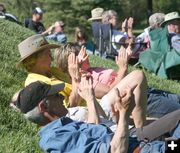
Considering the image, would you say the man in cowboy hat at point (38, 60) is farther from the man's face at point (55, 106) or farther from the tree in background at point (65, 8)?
the tree in background at point (65, 8)

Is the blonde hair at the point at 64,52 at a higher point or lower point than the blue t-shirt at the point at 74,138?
higher

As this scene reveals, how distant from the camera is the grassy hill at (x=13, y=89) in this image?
475cm

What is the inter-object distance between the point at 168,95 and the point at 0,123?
87.2 inches

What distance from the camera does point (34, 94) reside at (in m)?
4.38

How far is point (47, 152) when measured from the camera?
4.21m

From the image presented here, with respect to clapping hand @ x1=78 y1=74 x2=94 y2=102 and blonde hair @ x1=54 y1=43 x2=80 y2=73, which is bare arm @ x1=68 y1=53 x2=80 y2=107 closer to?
blonde hair @ x1=54 y1=43 x2=80 y2=73

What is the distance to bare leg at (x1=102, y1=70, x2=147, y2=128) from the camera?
5238 mm

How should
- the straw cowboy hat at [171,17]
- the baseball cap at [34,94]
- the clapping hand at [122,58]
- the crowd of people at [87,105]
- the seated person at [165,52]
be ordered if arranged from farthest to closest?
the straw cowboy hat at [171,17] < the seated person at [165,52] < the clapping hand at [122,58] < the baseball cap at [34,94] < the crowd of people at [87,105]

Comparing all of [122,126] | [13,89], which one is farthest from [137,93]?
[13,89]

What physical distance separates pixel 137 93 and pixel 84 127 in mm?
1285

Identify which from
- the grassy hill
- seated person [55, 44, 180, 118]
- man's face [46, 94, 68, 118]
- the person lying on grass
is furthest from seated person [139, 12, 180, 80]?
man's face [46, 94, 68, 118]

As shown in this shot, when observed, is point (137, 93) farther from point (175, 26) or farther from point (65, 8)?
point (65, 8)

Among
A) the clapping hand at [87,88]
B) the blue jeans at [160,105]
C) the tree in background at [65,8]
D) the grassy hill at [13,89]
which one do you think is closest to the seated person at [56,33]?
the grassy hill at [13,89]

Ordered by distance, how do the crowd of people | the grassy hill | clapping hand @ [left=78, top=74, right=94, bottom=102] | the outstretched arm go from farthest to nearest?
the grassy hill → clapping hand @ [left=78, top=74, right=94, bottom=102] → the crowd of people → the outstretched arm
